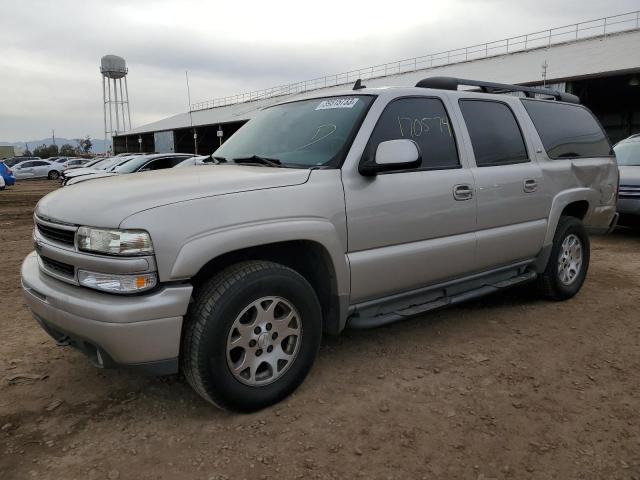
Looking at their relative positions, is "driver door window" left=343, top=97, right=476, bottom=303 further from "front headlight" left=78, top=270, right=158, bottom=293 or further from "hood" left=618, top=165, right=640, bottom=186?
"hood" left=618, top=165, right=640, bottom=186

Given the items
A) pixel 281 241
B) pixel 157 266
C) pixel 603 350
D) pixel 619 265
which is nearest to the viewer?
pixel 157 266

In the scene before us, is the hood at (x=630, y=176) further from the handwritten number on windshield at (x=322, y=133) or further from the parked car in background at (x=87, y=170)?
the parked car in background at (x=87, y=170)

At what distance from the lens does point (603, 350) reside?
375 cm

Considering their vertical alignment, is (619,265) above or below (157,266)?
below

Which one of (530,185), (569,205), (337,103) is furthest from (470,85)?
(569,205)

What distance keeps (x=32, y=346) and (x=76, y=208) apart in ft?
5.66

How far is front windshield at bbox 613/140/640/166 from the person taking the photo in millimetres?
8766

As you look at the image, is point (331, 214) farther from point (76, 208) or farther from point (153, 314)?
point (76, 208)

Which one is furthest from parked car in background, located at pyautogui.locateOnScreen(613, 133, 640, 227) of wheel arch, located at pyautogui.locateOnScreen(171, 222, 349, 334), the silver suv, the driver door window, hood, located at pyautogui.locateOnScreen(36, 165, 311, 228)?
hood, located at pyautogui.locateOnScreen(36, 165, 311, 228)

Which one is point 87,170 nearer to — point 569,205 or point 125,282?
point 569,205

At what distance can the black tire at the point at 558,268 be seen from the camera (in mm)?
4684

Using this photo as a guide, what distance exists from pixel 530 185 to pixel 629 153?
6.07 m

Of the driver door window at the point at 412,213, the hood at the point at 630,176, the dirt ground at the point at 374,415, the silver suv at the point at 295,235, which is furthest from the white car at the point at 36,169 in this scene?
the driver door window at the point at 412,213

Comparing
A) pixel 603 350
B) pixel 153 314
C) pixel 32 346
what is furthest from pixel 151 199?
pixel 603 350
